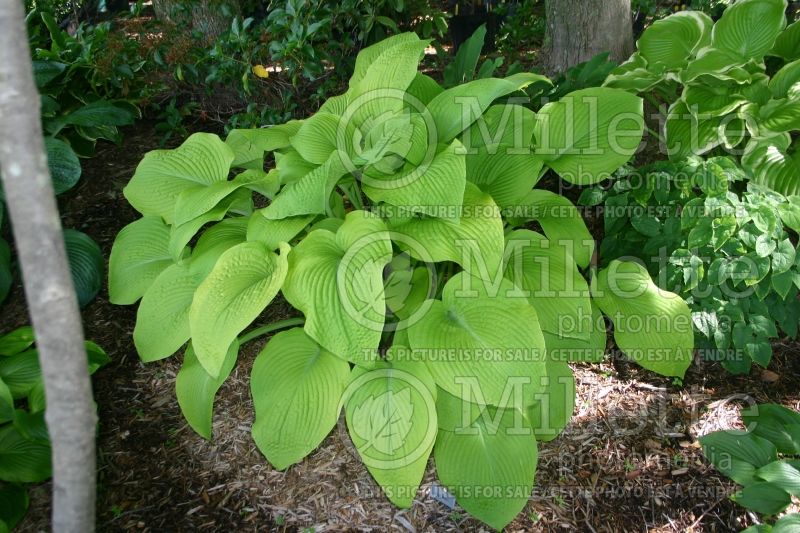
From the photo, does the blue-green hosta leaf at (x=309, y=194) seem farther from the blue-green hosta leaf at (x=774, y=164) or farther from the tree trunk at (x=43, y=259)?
the blue-green hosta leaf at (x=774, y=164)

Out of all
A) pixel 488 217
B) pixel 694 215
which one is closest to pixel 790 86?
pixel 694 215

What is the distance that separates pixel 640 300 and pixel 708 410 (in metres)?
0.47

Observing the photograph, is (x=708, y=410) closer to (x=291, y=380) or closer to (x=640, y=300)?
(x=640, y=300)

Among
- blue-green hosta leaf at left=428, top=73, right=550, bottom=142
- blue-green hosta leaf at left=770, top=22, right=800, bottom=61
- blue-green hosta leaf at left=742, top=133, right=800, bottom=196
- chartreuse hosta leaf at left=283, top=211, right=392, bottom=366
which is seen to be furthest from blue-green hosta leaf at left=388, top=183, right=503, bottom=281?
blue-green hosta leaf at left=770, top=22, right=800, bottom=61

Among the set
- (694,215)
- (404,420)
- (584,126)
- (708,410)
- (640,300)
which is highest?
(584,126)

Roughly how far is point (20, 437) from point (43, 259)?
1.18 metres

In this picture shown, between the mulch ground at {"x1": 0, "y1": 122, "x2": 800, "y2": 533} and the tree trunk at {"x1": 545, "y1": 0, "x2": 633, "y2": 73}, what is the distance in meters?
1.42

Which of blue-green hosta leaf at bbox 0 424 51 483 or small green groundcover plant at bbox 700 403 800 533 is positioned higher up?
small green groundcover plant at bbox 700 403 800 533

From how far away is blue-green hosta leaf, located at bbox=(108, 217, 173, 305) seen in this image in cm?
225

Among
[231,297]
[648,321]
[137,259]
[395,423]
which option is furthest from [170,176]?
[648,321]

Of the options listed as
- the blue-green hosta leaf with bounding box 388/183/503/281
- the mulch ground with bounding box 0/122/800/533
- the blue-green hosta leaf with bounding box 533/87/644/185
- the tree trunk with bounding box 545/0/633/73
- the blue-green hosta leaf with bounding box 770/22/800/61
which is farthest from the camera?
the tree trunk with bounding box 545/0/633/73

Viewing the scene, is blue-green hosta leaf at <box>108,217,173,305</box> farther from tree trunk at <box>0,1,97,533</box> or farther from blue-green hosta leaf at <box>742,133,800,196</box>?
blue-green hosta leaf at <box>742,133,800,196</box>

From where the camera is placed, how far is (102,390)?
2.27 metres

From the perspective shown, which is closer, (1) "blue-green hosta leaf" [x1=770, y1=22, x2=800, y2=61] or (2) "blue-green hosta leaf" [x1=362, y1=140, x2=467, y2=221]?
(2) "blue-green hosta leaf" [x1=362, y1=140, x2=467, y2=221]
